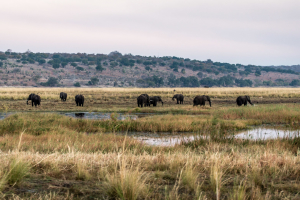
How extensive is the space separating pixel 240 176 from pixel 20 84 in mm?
115197

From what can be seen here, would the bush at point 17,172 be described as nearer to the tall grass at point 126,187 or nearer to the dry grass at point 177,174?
the dry grass at point 177,174

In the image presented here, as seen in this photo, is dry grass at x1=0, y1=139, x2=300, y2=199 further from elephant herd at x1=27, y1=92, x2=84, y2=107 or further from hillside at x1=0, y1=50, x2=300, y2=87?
hillside at x1=0, y1=50, x2=300, y2=87

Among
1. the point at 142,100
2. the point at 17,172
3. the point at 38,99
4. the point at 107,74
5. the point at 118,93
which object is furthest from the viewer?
the point at 107,74

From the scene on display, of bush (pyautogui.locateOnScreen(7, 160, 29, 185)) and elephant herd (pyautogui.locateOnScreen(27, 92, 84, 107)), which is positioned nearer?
bush (pyautogui.locateOnScreen(7, 160, 29, 185))

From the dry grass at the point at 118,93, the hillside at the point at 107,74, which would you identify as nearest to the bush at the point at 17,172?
the dry grass at the point at 118,93

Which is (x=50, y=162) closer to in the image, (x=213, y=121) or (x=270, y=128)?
(x=213, y=121)

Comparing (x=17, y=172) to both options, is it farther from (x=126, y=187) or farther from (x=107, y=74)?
(x=107, y=74)

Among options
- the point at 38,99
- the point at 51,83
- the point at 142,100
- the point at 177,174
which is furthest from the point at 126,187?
the point at 51,83

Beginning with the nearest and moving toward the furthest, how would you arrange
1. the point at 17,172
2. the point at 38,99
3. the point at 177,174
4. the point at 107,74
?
the point at 177,174
the point at 17,172
the point at 38,99
the point at 107,74

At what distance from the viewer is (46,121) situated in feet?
54.7

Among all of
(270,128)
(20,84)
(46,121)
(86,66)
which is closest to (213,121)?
(270,128)

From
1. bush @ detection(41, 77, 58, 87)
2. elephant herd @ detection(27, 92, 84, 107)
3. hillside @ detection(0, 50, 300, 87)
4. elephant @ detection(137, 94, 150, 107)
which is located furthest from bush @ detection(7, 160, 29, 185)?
bush @ detection(41, 77, 58, 87)

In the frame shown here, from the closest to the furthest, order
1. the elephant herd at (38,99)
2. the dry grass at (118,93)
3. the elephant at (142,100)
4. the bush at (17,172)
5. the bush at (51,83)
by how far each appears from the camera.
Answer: the bush at (17,172), the elephant herd at (38,99), the elephant at (142,100), the dry grass at (118,93), the bush at (51,83)

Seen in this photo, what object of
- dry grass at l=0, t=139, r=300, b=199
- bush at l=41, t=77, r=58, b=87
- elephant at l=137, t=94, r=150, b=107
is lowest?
bush at l=41, t=77, r=58, b=87
